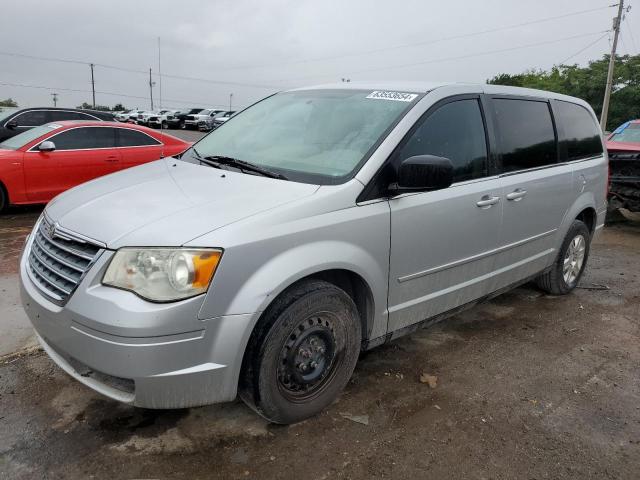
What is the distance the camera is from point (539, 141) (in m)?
4.18

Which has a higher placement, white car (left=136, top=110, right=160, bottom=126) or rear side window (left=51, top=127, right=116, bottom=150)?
white car (left=136, top=110, right=160, bottom=126)

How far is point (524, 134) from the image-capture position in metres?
4.01

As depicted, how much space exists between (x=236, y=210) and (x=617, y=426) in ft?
7.87

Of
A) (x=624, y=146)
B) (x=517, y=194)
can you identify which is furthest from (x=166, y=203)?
(x=624, y=146)

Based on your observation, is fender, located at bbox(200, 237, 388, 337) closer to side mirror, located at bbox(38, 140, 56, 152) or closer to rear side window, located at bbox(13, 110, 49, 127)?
side mirror, located at bbox(38, 140, 56, 152)

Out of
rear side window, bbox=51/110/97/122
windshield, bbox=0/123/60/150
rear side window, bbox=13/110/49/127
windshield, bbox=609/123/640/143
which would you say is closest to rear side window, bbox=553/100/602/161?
windshield, bbox=609/123/640/143

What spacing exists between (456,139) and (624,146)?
240 inches

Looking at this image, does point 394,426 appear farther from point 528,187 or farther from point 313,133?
point 528,187

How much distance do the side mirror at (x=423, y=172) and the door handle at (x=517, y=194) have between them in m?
1.05

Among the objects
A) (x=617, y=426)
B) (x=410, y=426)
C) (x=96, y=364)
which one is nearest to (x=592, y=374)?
(x=617, y=426)

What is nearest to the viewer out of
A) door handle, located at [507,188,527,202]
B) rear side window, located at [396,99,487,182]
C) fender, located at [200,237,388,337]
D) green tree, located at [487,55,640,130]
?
fender, located at [200,237,388,337]

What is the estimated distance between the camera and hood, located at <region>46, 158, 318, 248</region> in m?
2.37

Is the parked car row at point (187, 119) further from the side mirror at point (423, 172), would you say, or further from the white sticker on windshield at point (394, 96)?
the side mirror at point (423, 172)

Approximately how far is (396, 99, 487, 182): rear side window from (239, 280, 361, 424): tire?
3.12 ft
